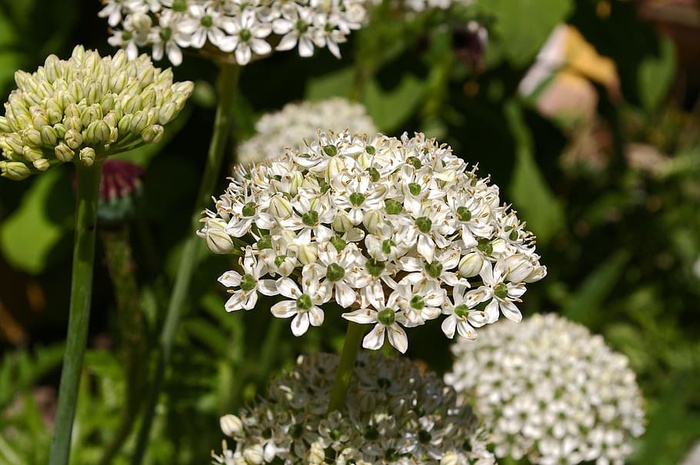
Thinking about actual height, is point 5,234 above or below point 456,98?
below

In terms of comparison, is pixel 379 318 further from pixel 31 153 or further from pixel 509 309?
pixel 31 153

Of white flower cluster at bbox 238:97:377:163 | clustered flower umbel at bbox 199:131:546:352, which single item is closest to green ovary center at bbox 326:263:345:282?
clustered flower umbel at bbox 199:131:546:352

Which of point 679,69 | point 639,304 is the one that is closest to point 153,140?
point 639,304

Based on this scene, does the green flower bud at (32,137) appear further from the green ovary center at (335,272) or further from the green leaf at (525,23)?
the green leaf at (525,23)

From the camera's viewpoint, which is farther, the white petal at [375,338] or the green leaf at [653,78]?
the green leaf at [653,78]

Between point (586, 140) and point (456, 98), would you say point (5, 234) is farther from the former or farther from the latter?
point (586, 140)

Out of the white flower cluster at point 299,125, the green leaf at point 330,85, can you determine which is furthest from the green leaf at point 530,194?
the white flower cluster at point 299,125

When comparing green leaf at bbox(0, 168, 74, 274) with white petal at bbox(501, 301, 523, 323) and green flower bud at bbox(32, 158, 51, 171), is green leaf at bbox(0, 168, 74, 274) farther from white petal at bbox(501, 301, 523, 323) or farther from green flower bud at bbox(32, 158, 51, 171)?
white petal at bbox(501, 301, 523, 323)
